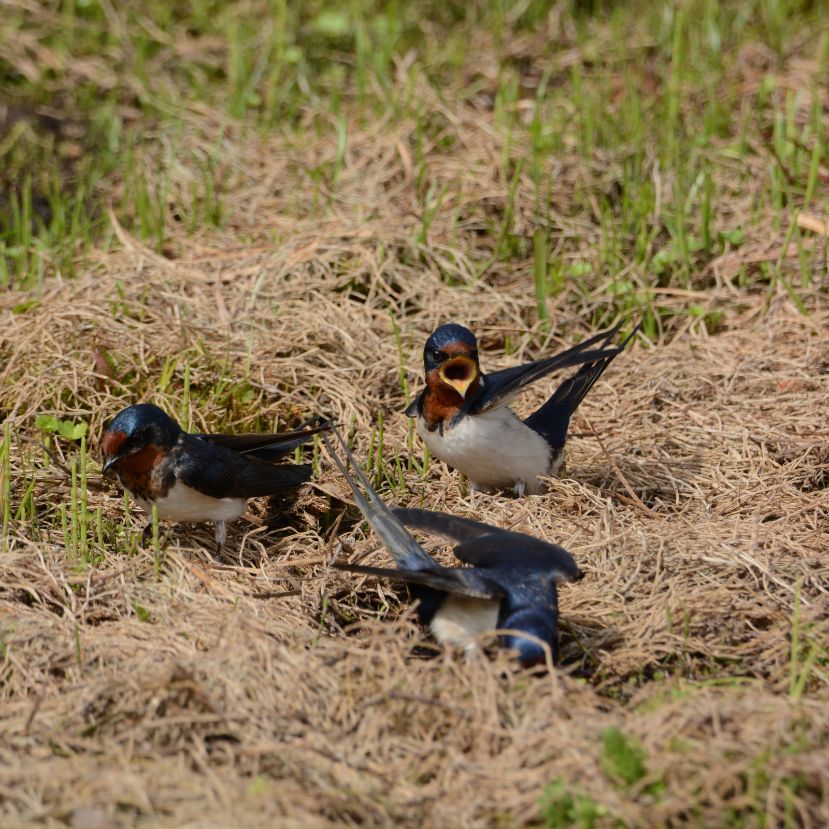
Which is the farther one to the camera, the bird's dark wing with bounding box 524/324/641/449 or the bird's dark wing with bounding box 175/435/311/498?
the bird's dark wing with bounding box 524/324/641/449

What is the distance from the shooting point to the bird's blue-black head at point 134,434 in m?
4.25

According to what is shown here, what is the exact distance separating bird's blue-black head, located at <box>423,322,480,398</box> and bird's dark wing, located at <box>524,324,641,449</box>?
431 mm

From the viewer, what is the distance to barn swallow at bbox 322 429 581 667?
12.0 feet

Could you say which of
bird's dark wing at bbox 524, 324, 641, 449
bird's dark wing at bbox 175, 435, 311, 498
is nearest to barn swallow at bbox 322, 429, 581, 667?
bird's dark wing at bbox 175, 435, 311, 498

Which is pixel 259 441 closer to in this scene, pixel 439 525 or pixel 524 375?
pixel 439 525

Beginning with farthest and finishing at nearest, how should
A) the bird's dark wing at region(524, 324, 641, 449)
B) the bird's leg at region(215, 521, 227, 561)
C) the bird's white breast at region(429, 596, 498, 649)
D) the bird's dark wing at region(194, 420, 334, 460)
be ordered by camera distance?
the bird's dark wing at region(524, 324, 641, 449)
the bird's dark wing at region(194, 420, 334, 460)
the bird's leg at region(215, 521, 227, 561)
the bird's white breast at region(429, 596, 498, 649)

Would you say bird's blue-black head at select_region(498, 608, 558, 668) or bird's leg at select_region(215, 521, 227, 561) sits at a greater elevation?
bird's blue-black head at select_region(498, 608, 558, 668)

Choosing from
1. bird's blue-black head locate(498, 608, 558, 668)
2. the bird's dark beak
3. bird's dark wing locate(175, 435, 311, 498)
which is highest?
the bird's dark beak

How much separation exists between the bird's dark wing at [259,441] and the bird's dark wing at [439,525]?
0.60m

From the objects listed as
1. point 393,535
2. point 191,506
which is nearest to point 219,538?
point 191,506

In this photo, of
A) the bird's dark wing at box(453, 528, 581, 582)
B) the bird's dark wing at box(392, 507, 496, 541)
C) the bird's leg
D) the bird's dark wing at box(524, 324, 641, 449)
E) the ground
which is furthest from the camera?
the bird's dark wing at box(524, 324, 641, 449)

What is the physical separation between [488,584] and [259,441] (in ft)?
4.36

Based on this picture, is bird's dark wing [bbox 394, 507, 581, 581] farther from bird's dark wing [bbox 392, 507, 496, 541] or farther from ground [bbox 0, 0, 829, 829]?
ground [bbox 0, 0, 829, 829]

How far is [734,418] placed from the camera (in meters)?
5.36
